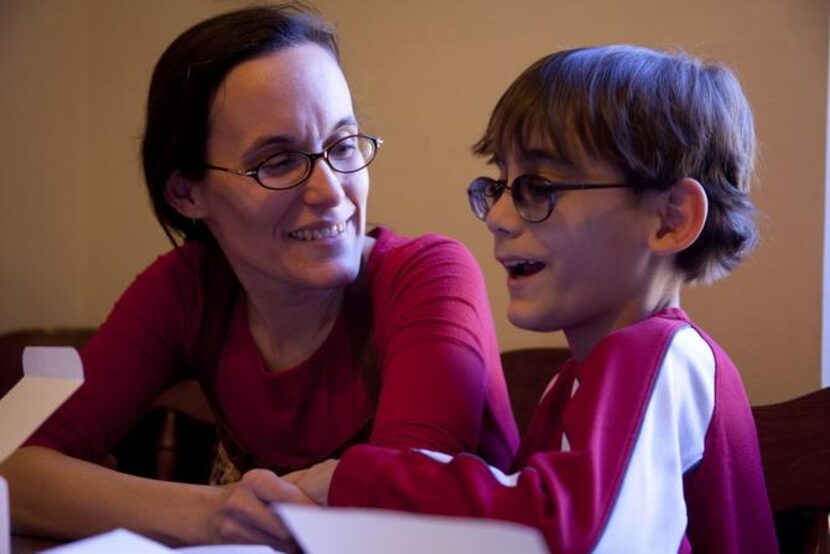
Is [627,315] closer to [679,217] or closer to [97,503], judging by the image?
[679,217]

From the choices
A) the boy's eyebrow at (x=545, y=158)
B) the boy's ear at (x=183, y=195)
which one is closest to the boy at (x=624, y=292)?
the boy's eyebrow at (x=545, y=158)

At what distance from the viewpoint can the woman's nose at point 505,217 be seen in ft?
4.02

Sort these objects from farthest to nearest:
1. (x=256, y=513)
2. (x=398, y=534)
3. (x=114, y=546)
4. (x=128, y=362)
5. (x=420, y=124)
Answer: (x=420, y=124), (x=128, y=362), (x=256, y=513), (x=114, y=546), (x=398, y=534)

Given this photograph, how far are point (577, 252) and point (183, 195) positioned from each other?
0.69 metres

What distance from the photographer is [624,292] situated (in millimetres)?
1246

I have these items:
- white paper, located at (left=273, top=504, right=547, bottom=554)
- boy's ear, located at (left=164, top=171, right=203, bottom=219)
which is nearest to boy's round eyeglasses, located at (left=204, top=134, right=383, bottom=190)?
boy's ear, located at (left=164, top=171, right=203, bottom=219)

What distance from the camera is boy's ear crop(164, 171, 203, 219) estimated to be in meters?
1.62

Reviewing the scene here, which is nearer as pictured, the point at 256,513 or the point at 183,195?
the point at 256,513

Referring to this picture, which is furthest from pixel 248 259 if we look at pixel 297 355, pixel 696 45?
pixel 696 45

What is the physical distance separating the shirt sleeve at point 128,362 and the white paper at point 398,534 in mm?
1014

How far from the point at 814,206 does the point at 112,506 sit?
4.56ft

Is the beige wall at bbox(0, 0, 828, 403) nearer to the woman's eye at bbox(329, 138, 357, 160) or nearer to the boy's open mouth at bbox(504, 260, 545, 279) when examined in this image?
the woman's eye at bbox(329, 138, 357, 160)

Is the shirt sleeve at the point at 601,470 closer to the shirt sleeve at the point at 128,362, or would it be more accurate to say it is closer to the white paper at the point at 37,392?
the white paper at the point at 37,392

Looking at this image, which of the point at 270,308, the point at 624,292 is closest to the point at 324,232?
the point at 270,308
